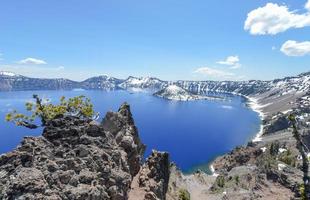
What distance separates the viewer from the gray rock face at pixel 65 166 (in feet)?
73.7

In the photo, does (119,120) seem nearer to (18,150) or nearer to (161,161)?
(161,161)

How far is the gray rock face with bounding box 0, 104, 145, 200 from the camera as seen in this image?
22.5 metres

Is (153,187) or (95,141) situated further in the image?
(153,187)

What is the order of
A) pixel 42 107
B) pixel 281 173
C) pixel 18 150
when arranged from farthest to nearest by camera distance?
pixel 281 173 → pixel 42 107 → pixel 18 150

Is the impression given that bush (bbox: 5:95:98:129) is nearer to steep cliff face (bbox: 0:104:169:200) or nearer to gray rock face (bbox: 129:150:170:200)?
gray rock face (bbox: 129:150:170:200)

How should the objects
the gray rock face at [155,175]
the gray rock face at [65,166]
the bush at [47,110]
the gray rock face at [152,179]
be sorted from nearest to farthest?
the gray rock face at [65,166], the gray rock face at [152,179], the gray rock face at [155,175], the bush at [47,110]

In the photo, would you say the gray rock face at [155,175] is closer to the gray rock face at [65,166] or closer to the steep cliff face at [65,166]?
the steep cliff face at [65,166]

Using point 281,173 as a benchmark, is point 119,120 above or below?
above

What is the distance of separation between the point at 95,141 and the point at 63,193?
10.3 meters

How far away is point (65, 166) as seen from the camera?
89.5 ft

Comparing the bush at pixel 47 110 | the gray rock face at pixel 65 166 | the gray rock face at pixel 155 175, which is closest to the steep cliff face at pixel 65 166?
the gray rock face at pixel 65 166

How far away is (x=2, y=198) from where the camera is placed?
2089 cm

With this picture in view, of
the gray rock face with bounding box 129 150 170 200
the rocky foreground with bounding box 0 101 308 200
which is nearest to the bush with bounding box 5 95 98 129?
the rocky foreground with bounding box 0 101 308 200

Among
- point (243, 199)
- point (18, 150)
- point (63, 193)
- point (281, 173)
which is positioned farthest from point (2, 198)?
point (281, 173)
